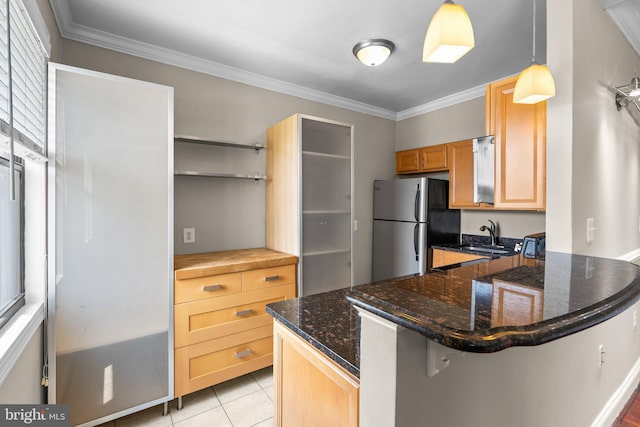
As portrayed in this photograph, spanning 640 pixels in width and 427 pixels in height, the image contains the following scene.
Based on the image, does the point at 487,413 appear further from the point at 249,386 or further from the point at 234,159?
the point at 234,159

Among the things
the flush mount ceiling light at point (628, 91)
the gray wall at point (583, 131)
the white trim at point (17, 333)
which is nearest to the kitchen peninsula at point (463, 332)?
the gray wall at point (583, 131)

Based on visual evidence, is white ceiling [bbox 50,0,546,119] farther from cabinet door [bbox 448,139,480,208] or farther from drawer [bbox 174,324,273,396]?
drawer [bbox 174,324,273,396]

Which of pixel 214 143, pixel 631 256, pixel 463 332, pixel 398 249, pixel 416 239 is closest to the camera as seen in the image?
pixel 463 332

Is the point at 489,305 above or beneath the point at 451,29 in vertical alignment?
beneath

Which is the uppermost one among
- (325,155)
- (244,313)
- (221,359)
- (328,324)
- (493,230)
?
(325,155)

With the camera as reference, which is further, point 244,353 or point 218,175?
point 218,175

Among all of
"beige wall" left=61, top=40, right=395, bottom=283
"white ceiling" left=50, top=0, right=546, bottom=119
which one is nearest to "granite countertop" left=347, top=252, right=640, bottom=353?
"white ceiling" left=50, top=0, right=546, bottom=119

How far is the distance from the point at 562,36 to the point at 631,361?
235 centimetres

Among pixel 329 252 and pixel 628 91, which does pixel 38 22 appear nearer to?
pixel 329 252

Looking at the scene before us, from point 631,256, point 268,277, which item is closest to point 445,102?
point 631,256

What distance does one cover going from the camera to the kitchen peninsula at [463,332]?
581 millimetres

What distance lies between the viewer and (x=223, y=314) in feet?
7.23

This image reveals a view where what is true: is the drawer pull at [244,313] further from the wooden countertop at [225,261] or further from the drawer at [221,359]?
the wooden countertop at [225,261]

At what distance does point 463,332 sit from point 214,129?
271 centimetres
